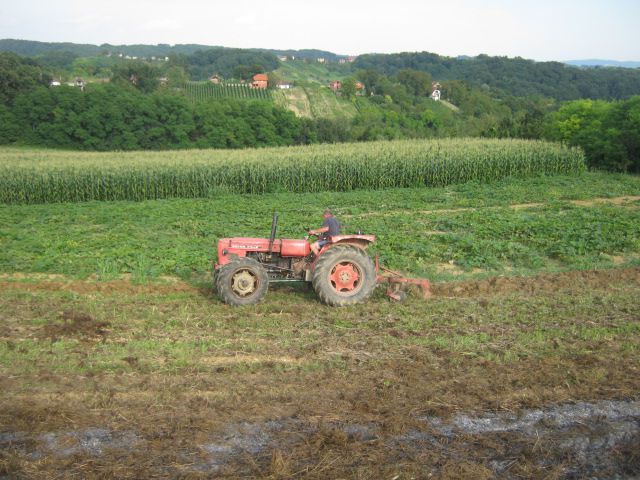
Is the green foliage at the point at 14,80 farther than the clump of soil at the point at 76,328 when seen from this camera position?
Yes

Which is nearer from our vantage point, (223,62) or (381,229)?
(381,229)

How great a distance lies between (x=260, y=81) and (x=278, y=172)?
6020 cm

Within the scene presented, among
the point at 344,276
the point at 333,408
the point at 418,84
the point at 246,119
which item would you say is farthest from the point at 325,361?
the point at 418,84

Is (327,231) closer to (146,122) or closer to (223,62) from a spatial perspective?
(146,122)

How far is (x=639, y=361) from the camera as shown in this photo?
25.8ft

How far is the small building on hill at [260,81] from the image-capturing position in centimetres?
8112

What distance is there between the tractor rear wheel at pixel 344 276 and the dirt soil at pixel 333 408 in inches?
17.1

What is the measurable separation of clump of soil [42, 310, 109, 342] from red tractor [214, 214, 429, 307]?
1.84 metres

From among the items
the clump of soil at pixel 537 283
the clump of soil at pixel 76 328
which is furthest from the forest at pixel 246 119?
the clump of soil at pixel 76 328

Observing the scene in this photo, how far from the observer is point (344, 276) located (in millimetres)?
9898

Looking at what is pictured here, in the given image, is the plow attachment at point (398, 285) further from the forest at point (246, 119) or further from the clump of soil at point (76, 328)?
the forest at point (246, 119)

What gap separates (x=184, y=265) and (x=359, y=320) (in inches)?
183

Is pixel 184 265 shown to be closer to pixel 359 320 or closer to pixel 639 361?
pixel 359 320

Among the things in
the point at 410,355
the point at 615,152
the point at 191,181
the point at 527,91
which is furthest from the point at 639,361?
the point at 527,91
